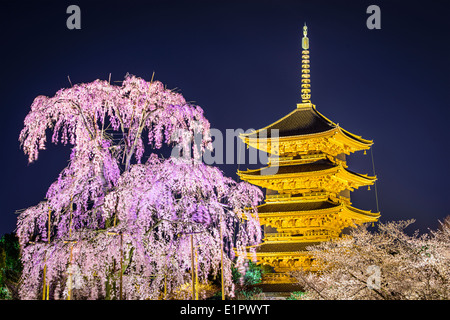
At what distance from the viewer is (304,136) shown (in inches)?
1293

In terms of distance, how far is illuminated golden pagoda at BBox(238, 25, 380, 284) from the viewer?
31156mm

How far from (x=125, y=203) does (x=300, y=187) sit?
19005 mm

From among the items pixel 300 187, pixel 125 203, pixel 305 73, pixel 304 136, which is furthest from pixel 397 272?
pixel 305 73

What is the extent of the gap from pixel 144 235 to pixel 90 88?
435 centimetres

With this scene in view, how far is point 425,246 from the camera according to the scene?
17438mm

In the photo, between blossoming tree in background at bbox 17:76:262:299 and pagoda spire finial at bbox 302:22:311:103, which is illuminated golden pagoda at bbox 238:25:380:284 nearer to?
pagoda spire finial at bbox 302:22:311:103

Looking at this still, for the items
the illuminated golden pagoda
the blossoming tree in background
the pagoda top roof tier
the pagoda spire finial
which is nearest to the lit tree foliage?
the blossoming tree in background

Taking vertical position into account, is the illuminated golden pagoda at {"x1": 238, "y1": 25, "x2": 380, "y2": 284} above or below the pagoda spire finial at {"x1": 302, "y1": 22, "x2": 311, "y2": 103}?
below

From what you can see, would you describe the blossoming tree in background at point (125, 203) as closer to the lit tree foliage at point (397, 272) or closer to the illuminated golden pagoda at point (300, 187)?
the lit tree foliage at point (397, 272)

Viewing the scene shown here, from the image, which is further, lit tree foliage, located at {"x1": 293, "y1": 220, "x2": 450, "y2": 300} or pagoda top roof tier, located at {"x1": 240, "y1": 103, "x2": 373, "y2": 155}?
pagoda top roof tier, located at {"x1": 240, "y1": 103, "x2": 373, "y2": 155}

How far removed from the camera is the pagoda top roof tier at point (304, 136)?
33.0 meters

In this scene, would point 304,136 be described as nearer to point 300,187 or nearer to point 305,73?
point 300,187
